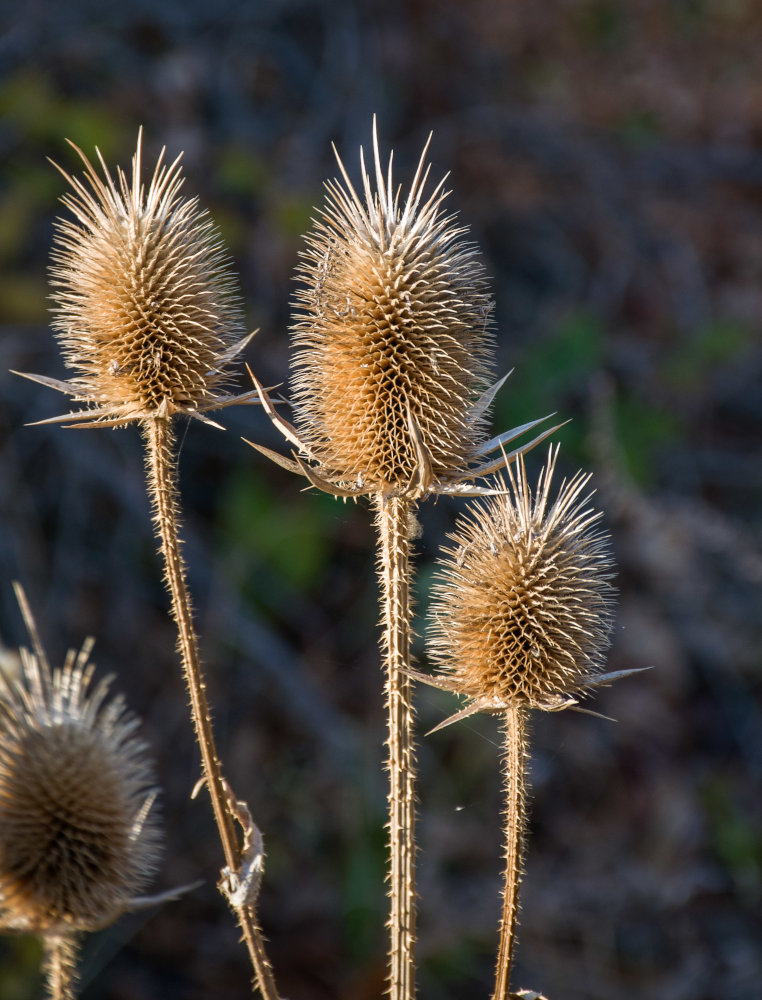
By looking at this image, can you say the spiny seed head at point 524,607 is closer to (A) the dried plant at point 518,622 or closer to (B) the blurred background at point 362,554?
(A) the dried plant at point 518,622

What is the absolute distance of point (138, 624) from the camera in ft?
19.0

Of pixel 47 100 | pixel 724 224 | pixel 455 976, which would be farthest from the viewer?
pixel 724 224

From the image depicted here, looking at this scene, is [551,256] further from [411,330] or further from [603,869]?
[411,330]

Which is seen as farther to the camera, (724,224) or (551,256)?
(724,224)

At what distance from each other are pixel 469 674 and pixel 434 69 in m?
7.64

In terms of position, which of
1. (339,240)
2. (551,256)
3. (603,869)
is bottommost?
(603,869)

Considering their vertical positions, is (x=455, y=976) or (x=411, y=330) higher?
(x=411, y=330)

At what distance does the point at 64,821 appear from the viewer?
234 centimetres

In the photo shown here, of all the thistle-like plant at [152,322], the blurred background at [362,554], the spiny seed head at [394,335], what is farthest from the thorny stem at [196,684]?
the blurred background at [362,554]

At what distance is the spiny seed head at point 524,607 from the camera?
2.01 meters

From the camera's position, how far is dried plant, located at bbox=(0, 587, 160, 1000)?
219 centimetres

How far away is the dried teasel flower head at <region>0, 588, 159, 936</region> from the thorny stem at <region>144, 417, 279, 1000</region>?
360mm

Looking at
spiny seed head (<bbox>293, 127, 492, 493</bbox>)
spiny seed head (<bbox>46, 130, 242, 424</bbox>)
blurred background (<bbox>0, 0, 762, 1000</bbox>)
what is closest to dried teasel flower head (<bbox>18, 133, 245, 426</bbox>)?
spiny seed head (<bbox>46, 130, 242, 424</bbox>)

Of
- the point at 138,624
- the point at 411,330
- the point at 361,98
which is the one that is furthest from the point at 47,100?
the point at 411,330
